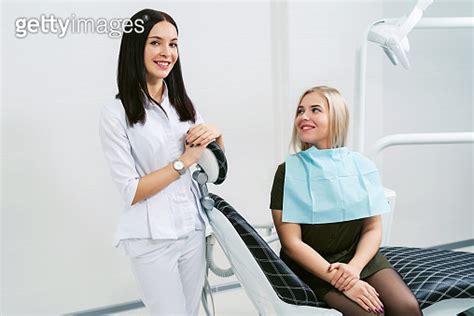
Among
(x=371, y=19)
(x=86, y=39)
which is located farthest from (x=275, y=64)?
(x=86, y=39)

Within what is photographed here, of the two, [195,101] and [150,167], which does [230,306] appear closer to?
[195,101]

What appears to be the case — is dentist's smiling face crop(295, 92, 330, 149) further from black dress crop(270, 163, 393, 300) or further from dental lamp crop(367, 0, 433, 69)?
dental lamp crop(367, 0, 433, 69)

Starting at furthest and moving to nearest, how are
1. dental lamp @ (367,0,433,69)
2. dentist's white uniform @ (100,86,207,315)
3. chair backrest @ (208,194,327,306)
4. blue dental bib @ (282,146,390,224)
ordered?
1. dental lamp @ (367,0,433,69)
2. blue dental bib @ (282,146,390,224)
3. dentist's white uniform @ (100,86,207,315)
4. chair backrest @ (208,194,327,306)

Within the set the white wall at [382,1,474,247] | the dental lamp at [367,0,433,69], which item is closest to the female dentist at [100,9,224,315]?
the dental lamp at [367,0,433,69]

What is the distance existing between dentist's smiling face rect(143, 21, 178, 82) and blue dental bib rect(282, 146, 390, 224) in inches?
18.6

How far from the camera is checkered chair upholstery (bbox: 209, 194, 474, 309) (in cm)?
169

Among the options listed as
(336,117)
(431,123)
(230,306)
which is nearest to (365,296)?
(336,117)

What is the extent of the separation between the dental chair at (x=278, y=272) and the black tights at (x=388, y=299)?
0.04m

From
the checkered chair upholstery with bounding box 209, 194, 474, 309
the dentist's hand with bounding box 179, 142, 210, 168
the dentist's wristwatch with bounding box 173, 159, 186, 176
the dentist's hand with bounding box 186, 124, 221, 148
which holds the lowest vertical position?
the checkered chair upholstery with bounding box 209, 194, 474, 309

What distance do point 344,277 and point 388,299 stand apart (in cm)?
14

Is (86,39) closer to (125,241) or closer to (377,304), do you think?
(125,241)

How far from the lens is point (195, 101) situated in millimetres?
2938

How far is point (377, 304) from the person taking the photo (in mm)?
1771

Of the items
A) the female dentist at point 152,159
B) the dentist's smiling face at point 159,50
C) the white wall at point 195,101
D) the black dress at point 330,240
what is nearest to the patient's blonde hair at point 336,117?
the black dress at point 330,240
